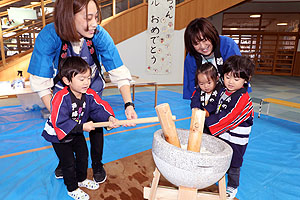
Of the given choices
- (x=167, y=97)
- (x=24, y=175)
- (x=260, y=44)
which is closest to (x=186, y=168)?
(x=24, y=175)

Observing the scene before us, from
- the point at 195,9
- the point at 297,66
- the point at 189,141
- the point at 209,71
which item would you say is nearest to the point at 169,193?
the point at 189,141

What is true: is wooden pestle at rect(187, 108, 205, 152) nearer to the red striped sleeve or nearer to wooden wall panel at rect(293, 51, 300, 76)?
the red striped sleeve

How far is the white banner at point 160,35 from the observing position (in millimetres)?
5922

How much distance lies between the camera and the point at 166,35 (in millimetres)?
6141

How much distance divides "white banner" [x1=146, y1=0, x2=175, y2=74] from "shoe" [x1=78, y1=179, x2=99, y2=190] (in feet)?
16.1

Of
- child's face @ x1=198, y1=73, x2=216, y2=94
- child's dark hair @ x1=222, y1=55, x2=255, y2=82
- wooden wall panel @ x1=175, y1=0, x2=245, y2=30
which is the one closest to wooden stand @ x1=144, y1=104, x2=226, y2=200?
child's dark hair @ x1=222, y1=55, x2=255, y2=82

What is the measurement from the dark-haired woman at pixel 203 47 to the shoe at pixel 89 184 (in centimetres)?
112

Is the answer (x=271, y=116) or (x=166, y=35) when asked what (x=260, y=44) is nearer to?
(x=166, y=35)

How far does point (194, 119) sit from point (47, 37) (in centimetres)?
102

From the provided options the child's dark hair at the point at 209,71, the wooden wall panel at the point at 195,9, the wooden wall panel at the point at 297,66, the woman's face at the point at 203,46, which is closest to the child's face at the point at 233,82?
the child's dark hair at the point at 209,71

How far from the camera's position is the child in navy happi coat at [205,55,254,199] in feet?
4.42

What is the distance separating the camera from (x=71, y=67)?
1238mm

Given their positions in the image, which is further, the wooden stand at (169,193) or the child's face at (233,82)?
the child's face at (233,82)

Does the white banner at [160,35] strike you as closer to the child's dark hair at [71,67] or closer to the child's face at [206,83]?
the child's face at [206,83]
